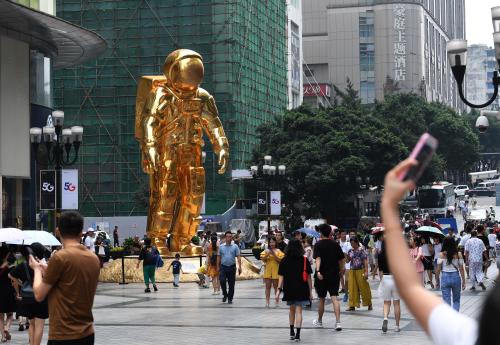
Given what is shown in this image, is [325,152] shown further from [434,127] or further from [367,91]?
[367,91]

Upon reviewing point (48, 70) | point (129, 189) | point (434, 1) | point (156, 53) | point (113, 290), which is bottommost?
point (113, 290)

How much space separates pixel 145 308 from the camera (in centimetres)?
2056

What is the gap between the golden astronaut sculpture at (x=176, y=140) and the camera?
28.2 metres

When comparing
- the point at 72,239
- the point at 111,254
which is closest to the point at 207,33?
the point at 111,254

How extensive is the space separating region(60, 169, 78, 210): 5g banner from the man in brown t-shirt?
15541mm

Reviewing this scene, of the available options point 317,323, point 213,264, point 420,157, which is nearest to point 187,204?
point 213,264

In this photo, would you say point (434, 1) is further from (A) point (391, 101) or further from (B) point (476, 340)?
(B) point (476, 340)

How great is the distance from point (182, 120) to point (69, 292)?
21865 millimetres

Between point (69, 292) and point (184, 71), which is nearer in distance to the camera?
point (69, 292)

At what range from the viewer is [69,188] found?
22.5 m

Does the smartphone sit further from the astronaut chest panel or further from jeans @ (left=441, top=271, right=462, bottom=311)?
the astronaut chest panel

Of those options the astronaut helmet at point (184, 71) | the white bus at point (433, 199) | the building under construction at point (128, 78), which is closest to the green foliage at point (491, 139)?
the white bus at point (433, 199)

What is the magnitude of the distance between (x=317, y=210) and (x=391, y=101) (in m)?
24.7

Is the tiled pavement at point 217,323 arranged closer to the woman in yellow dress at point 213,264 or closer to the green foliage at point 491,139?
the woman in yellow dress at point 213,264
